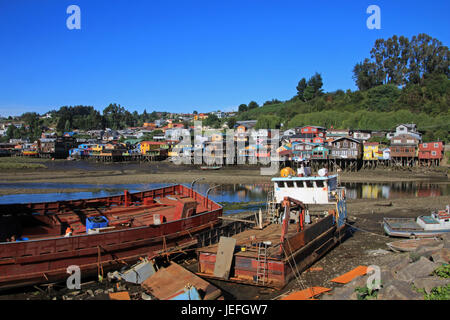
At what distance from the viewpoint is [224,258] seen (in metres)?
13.9

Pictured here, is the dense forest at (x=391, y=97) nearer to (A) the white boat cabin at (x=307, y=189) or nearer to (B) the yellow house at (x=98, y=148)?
(B) the yellow house at (x=98, y=148)

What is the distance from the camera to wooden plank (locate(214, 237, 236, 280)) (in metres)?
13.7

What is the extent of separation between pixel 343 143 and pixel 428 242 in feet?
164

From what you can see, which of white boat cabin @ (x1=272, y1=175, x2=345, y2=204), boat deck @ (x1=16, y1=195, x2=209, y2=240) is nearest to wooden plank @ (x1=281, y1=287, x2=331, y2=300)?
white boat cabin @ (x1=272, y1=175, x2=345, y2=204)

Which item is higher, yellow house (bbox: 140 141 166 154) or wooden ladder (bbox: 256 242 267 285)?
yellow house (bbox: 140 141 166 154)

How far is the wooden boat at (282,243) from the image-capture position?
13492mm

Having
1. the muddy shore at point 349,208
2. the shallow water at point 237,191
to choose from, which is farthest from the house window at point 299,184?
the shallow water at point 237,191

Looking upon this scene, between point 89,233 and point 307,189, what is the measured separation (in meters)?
11.6

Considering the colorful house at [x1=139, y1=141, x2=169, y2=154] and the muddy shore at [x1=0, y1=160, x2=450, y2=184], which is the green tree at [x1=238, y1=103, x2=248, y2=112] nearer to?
the colorful house at [x1=139, y1=141, x2=169, y2=154]

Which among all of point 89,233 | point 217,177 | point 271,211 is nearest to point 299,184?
point 271,211

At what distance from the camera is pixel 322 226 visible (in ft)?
58.4

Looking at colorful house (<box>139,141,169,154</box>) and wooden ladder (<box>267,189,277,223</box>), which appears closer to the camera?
wooden ladder (<box>267,189,277,223</box>)

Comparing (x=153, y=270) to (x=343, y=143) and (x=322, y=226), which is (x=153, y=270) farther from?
(x=343, y=143)

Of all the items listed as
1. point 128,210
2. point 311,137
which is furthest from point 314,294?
point 311,137
